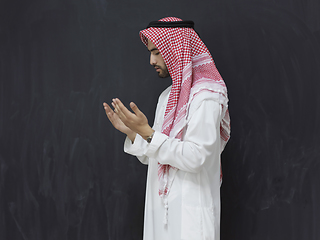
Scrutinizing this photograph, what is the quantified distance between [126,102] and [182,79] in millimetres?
743

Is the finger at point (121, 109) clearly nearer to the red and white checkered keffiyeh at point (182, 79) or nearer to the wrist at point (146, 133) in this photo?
the wrist at point (146, 133)

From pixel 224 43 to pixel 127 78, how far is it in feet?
2.31

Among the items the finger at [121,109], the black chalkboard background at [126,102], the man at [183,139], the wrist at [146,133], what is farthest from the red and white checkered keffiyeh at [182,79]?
the black chalkboard background at [126,102]

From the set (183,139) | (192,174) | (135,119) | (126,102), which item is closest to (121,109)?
(135,119)

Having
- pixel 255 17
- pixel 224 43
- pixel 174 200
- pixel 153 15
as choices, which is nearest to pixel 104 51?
pixel 153 15

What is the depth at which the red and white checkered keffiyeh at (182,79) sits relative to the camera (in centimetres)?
148

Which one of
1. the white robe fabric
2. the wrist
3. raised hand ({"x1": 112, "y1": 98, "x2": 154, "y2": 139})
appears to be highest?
raised hand ({"x1": 112, "y1": 98, "x2": 154, "y2": 139})

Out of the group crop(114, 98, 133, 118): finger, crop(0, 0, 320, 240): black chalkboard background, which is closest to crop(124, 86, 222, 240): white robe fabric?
crop(114, 98, 133, 118): finger

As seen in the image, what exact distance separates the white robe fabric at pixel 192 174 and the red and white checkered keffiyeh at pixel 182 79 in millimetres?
44

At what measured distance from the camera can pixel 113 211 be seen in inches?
85.7

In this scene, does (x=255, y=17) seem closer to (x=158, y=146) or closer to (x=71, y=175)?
(x=158, y=146)

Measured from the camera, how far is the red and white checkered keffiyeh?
1.48 meters

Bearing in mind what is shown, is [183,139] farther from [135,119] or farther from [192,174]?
[135,119]

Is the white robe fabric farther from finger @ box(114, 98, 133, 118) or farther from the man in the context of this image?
finger @ box(114, 98, 133, 118)
